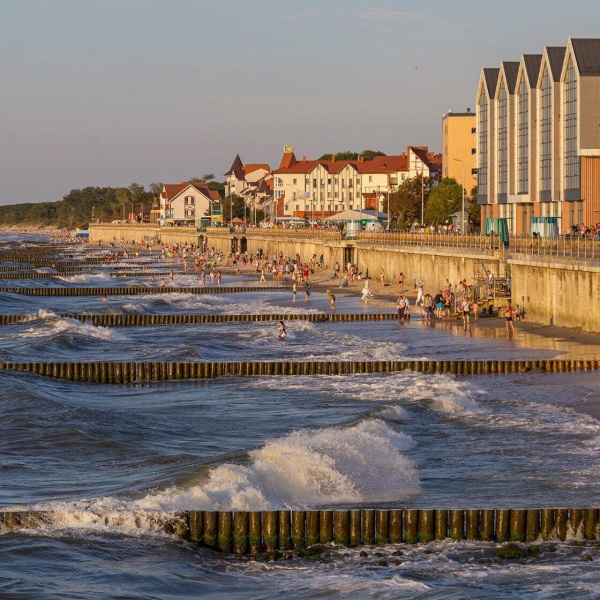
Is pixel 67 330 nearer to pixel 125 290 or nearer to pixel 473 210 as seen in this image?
pixel 125 290

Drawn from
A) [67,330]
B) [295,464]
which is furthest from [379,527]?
[67,330]

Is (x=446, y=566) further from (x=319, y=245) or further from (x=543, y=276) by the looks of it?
(x=319, y=245)

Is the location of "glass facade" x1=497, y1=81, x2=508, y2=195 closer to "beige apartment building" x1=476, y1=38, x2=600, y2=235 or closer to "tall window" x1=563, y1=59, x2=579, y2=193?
"beige apartment building" x1=476, y1=38, x2=600, y2=235

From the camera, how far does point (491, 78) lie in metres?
99.1

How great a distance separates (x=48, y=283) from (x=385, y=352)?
58063 millimetres

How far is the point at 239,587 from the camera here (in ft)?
49.6

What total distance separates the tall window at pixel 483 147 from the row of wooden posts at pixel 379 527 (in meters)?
85.7

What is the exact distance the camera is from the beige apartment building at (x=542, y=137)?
7956 centimetres

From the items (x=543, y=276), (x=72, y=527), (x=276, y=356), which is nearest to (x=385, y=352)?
(x=276, y=356)

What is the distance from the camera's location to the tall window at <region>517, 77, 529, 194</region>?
297 ft

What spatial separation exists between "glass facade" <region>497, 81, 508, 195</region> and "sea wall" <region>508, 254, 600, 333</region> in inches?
1777

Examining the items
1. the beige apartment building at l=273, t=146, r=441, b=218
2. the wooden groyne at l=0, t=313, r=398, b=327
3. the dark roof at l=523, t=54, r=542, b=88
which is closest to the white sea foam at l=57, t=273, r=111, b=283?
the dark roof at l=523, t=54, r=542, b=88

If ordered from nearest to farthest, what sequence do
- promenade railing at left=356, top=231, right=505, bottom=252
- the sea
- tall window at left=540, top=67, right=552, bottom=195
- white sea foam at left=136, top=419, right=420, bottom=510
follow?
the sea < white sea foam at left=136, top=419, right=420, bottom=510 < promenade railing at left=356, top=231, right=505, bottom=252 < tall window at left=540, top=67, right=552, bottom=195

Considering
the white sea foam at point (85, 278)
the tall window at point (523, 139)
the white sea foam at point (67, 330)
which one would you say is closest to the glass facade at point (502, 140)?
the tall window at point (523, 139)
